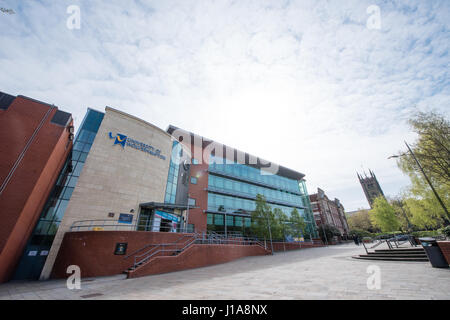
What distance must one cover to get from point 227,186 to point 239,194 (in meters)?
2.58

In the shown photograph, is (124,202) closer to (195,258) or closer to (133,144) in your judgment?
(133,144)

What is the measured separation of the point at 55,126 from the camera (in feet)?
44.1

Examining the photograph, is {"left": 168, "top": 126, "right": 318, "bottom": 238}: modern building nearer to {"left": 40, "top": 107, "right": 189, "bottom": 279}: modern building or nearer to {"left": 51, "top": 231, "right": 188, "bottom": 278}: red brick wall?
{"left": 40, "top": 107, "right": 189, "bottom": 279}: modern building

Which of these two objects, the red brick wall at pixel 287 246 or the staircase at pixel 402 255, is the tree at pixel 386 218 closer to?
the red brick wall at pixel 287 246

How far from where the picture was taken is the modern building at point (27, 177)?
1023 cm

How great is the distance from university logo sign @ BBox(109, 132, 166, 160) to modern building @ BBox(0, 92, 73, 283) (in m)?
3.93

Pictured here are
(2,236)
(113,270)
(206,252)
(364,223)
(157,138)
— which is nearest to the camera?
(2,236)

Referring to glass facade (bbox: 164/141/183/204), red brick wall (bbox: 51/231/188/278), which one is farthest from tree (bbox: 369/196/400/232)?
red brick wall (bbox: 51/231/188/278)

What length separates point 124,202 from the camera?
16.5 m

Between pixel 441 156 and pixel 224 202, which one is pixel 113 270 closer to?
pixel 224 202

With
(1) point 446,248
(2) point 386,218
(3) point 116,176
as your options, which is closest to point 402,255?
(1) point 446,248

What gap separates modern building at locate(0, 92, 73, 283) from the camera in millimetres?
10234

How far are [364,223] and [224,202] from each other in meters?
65.3
